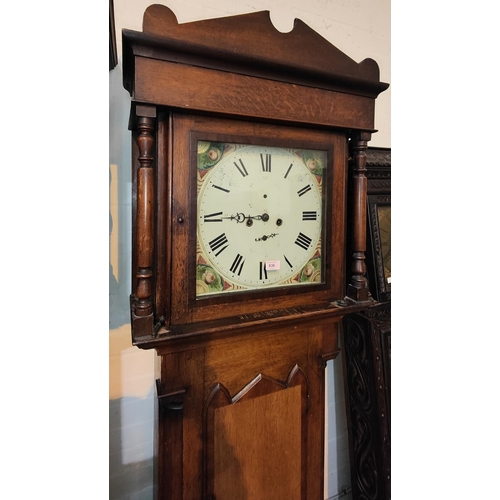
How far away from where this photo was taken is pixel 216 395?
862 millimetres

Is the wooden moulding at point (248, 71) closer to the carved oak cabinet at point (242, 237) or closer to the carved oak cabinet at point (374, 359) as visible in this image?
the carved oak cabinet at point (242, 237)

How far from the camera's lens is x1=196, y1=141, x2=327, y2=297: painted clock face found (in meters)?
0.80

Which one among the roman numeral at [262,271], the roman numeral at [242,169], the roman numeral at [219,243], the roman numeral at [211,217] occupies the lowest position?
the roman numeral at [262,271]

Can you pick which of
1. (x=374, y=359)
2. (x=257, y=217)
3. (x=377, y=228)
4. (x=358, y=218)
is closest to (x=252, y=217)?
(x=257, y=217)

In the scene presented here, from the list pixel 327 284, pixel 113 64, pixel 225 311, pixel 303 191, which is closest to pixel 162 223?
pixel 225 311

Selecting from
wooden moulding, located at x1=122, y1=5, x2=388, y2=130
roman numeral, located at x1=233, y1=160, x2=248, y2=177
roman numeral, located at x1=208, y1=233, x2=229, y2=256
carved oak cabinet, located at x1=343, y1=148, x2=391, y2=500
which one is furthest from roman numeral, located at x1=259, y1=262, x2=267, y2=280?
carved oak cabinet, located at x1=343, y1=148, x2=391, y2=500

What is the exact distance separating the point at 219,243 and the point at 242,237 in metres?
0.06

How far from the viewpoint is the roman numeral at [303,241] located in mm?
912

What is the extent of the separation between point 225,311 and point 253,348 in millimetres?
153

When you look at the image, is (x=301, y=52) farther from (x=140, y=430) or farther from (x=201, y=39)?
(x=140, y=430)

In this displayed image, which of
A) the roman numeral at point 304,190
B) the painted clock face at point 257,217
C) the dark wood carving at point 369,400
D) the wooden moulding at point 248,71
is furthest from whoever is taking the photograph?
the dark wood carving at point 369,400

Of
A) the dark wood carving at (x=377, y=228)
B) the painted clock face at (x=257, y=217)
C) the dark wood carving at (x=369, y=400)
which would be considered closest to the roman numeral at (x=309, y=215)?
the painted clock face at (x=257, y=217)

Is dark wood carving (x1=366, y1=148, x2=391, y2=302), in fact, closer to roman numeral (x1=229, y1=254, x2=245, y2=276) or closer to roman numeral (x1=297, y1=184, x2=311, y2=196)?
roman numeral (x1=297, y1=184, x2=311, y2=196)

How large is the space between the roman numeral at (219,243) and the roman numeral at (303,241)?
20 centimetres
